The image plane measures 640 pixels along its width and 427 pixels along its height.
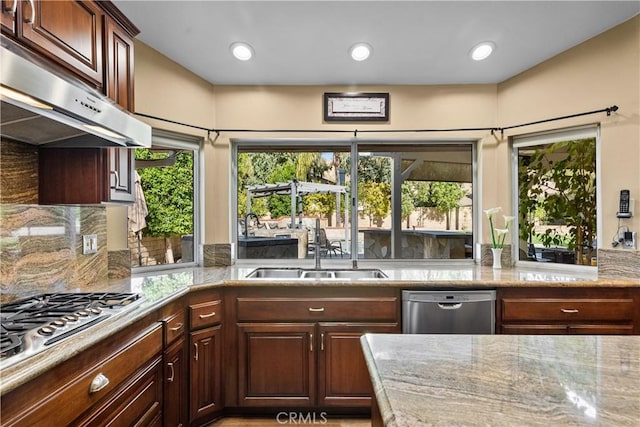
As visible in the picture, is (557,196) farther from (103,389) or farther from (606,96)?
(103,389)

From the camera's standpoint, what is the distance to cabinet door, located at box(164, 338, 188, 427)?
1886mm

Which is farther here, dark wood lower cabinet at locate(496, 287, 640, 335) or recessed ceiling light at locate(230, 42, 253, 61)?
recessed ceiling light at locate(230, 42, 253, 61)

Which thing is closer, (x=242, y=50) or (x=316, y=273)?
(x=242, y=50)

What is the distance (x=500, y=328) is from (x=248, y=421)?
1768 millimetres

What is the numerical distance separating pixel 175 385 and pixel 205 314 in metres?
0.42

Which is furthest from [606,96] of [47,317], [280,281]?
[47,317]

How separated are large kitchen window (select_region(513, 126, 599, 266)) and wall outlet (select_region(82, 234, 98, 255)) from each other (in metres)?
3.19

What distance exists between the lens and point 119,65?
1969 mm

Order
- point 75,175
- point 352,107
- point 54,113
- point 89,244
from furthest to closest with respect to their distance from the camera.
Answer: point 352,107
point 89,244
point 75,175
point 54,113

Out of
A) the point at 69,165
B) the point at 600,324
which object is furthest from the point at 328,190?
the point at 600,324

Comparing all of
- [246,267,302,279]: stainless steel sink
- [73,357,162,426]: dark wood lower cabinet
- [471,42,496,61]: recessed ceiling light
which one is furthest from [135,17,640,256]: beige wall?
[73,357,162,426]: dark wood lower cabinet

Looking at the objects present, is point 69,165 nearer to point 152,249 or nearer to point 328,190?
point 152,249

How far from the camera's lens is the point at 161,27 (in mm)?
2439

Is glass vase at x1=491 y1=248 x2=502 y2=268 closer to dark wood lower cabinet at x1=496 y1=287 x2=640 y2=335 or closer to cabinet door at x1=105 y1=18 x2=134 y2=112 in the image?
dark wood lower cabinet at x1=496 y1=287 x2=640 y2=335
